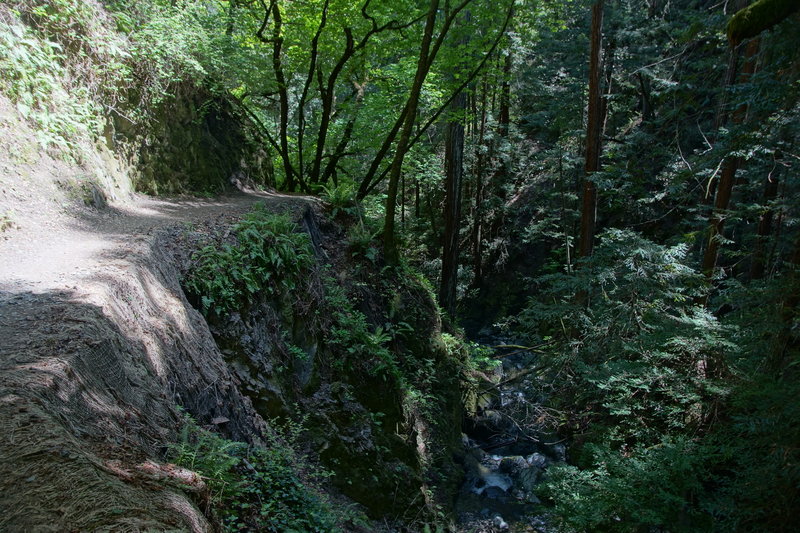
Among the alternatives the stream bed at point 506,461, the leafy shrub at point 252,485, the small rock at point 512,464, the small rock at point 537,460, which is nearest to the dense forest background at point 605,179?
the stream bed at point 506,461

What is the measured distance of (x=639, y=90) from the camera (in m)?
20.6

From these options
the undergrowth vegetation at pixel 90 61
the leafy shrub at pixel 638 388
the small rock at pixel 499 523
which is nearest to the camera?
the leafy shrub at pixel 638 388

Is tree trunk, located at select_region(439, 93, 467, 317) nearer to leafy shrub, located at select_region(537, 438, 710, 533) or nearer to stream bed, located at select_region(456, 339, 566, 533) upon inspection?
stream bed, located at select_region(456, 339, 566, 533)

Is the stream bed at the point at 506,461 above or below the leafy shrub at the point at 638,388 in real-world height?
below

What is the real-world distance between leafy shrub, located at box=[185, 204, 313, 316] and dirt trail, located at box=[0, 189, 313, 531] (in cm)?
37

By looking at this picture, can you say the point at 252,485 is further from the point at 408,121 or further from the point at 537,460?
the point at 537,460

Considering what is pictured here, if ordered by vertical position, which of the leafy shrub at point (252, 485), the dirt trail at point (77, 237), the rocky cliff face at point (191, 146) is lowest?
the leafy shrub at point (252, 485)

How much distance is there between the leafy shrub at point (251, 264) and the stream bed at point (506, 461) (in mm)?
5634

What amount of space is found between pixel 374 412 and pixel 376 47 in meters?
9.11

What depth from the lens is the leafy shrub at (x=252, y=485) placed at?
3260mm

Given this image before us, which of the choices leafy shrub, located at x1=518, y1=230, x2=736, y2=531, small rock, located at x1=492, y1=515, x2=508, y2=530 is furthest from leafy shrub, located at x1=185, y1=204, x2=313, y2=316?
small rock, located at x1=492, y1=515, x2=508, y2=530

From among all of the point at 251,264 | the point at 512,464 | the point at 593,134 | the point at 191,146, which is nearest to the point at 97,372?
the point at 251,264

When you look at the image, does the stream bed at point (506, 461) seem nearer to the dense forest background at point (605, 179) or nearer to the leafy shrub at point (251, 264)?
the dense forest background at point (605, 179)

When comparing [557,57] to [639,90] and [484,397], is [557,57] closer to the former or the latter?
[639,90]
